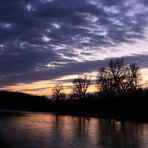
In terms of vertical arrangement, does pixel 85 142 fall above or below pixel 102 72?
below

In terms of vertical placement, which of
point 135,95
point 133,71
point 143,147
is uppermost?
point 133,71

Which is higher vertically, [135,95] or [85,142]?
[135,95]

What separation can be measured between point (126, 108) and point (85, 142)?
67.7 metres

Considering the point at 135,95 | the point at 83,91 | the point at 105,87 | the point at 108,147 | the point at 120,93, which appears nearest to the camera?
the point at 108,147

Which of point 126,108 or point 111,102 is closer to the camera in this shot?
point 126,108

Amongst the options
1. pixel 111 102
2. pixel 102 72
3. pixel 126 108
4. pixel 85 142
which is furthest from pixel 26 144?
pixel 102 72

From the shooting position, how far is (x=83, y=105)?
139m

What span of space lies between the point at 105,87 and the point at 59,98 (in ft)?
258

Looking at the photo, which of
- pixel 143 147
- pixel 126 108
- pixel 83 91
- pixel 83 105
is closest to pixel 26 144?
pixel 143 147

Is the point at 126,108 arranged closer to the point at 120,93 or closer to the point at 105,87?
the point at 120,93

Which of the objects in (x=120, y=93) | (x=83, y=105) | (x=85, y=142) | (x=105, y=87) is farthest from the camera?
(x=83, y=105)

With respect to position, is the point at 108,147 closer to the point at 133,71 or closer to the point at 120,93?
the point at 120,93

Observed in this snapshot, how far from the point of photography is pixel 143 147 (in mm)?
29516

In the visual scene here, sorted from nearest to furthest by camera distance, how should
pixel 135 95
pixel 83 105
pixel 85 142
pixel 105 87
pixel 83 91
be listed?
pixel 85 142, pixel 135 95, pixel 105 87, pixel 83 105, pixel 83 91
